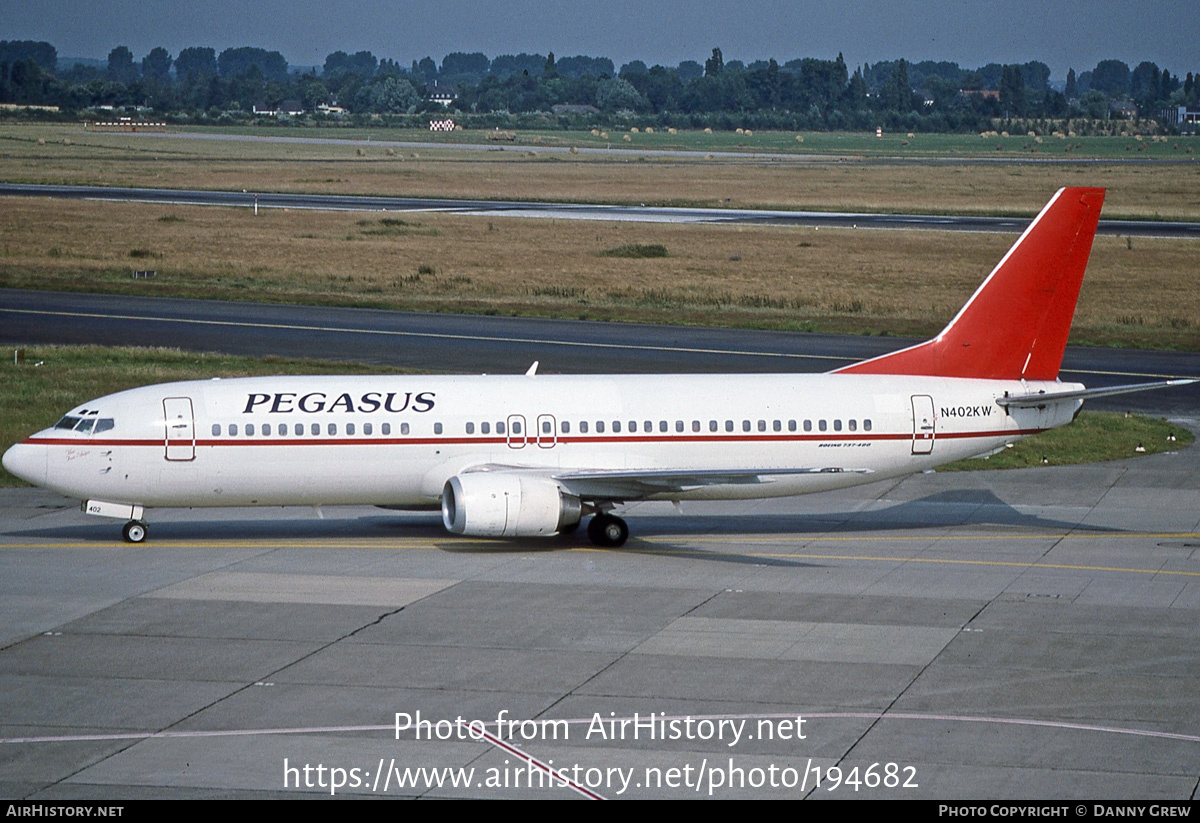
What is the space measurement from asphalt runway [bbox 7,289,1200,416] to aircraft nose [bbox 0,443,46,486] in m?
24.6

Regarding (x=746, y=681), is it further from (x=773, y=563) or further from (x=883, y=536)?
(x=883, y=536)

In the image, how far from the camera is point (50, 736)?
21.6 m

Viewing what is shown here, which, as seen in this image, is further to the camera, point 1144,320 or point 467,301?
point 467,301

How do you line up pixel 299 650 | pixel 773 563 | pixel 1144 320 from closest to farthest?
pixel 299 650, pixel 773 563, pixel 1144 320

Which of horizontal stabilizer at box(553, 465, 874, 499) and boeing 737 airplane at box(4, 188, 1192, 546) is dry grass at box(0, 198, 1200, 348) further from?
Result: horizontal stabilizer at box(553, 465, 874, 499)

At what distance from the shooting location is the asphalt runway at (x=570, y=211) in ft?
398

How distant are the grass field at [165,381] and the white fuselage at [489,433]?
9559mm

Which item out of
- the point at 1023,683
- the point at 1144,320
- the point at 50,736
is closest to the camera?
the point at 50,736

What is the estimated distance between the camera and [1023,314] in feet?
120

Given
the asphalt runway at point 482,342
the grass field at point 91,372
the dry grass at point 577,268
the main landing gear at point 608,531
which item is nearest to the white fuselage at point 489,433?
the main landing gear at point 608,531

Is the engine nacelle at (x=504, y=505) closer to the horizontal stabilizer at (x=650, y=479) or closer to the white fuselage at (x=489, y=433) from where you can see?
the horizontal stabilizer at (x=650, y=479)
